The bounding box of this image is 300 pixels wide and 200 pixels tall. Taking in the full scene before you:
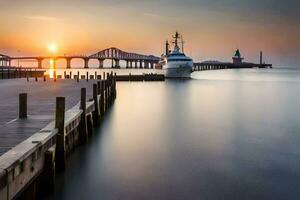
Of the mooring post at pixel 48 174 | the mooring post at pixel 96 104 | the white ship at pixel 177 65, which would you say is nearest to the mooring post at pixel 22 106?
the mooring post at pixel 48 174

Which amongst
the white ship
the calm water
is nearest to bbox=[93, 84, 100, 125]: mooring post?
the calm water

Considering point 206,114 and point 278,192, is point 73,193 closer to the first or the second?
point 278,192

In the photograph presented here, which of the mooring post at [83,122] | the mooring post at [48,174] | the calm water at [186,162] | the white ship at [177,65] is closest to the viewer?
the mooring post at [48,174]

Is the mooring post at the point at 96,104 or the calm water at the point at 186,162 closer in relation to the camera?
the calm water at the point at 186,162

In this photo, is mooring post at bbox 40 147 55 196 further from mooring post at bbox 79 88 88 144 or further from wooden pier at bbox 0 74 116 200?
mooring post at bbox 79 88 88 144

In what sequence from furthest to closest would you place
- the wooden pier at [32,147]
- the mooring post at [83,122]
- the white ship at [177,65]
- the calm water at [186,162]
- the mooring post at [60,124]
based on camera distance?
the white ship at [177,65]
the mooring post at [83,122]
the calm water at [186,162]
the mooring post at [60,124]
the wooden pier at [32,147]

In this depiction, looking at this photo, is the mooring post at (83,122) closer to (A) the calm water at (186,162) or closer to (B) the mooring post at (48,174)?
(A) the calm water at (186,162)

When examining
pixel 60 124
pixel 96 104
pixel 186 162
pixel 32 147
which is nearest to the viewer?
pixel 32 147

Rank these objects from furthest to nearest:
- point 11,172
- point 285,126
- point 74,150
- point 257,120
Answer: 1. point 257,120
2. point 285,126
3. point 74,150
4. point 11,172

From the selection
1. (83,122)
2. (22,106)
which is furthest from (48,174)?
(83,122)

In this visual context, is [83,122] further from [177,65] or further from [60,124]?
[177,65]

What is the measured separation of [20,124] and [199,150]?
8.93 metres

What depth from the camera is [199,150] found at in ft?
60.6

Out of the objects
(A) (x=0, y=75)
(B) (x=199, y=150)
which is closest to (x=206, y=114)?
(B) (x=199, y=150)
